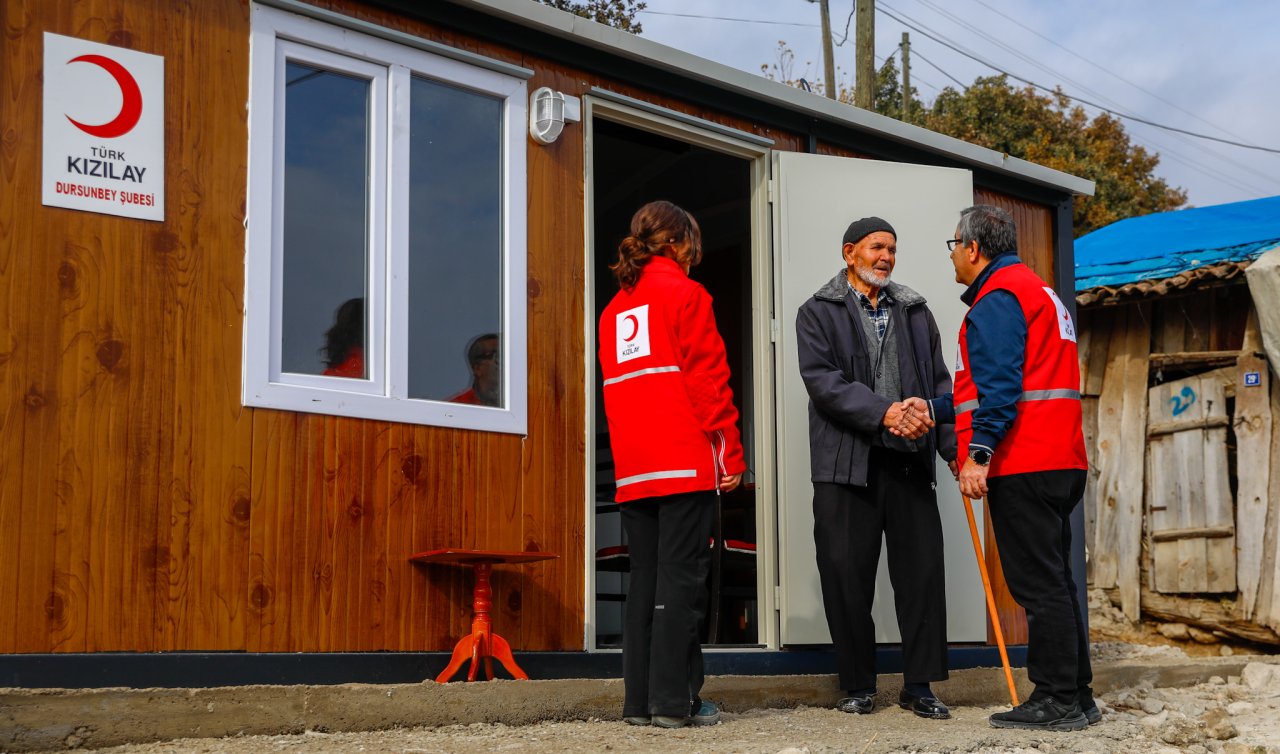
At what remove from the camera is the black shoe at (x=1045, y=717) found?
4621 millimetres

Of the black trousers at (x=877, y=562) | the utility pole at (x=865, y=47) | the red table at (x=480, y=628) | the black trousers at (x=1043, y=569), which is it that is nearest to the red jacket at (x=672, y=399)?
the red table at (x=480, y=628)

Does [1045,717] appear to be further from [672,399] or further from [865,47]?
[865,47]

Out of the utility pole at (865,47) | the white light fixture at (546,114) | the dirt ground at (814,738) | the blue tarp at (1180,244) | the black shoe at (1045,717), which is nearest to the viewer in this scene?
the dirt ground at (814,738)

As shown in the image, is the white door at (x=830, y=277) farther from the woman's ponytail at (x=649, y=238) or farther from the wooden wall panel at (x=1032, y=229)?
the woman's ponytail at (x=649, y=238)

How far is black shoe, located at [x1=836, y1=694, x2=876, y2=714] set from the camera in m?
5.00

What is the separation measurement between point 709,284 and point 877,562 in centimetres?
421

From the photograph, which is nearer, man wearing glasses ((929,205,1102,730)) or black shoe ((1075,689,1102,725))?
man wearing glasses ((929,205,1102,730))

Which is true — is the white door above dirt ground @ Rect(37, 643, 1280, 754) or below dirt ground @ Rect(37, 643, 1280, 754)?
above

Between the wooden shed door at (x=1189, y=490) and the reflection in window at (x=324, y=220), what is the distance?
668 cm

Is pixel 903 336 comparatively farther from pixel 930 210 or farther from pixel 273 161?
pixel 273 161

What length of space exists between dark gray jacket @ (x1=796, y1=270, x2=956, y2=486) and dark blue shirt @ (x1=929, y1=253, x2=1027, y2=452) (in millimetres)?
365

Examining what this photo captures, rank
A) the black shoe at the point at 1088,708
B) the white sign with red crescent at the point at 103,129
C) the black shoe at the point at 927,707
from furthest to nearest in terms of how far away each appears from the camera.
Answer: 1. the black shoe at the point at 927,707
2. the black shoe at the point at 1088,708
3. the white sign with red crescent at the point at 103,129

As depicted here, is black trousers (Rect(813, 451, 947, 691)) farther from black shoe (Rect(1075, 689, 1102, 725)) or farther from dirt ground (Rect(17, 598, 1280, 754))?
black shoe (Rect(1075, 689, 1102, 725))

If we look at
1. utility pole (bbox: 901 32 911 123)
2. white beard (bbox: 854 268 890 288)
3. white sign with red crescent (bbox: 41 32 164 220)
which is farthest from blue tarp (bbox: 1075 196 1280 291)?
utility pole (bbox: 901 32 911 123)
